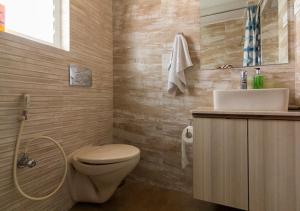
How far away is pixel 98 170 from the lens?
52.9 inches

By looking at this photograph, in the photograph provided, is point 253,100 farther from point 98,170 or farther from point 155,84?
point 98,170

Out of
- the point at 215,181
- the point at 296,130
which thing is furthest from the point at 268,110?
the point at 215,181

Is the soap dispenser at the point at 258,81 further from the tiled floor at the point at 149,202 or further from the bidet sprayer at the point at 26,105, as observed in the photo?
the bidet sprayer at the point at 26,105

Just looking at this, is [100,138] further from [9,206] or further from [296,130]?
[296,130]

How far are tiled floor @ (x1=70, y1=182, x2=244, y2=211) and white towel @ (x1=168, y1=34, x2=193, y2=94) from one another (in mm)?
946

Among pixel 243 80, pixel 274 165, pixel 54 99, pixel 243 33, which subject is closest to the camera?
pixel 274 165

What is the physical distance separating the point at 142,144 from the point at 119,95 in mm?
562

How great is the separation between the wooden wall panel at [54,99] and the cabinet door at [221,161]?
0.95 m

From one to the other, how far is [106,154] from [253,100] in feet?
3.47

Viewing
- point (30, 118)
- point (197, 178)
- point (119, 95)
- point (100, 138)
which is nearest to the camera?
point (30, 118)

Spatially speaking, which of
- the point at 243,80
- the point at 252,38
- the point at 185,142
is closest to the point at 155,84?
the point at 185,142

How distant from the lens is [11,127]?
3.69 feet

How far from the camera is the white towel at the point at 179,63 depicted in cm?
173

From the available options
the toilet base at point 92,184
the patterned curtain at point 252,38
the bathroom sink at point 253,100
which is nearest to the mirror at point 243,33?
the patterned curtain at point 252,38
